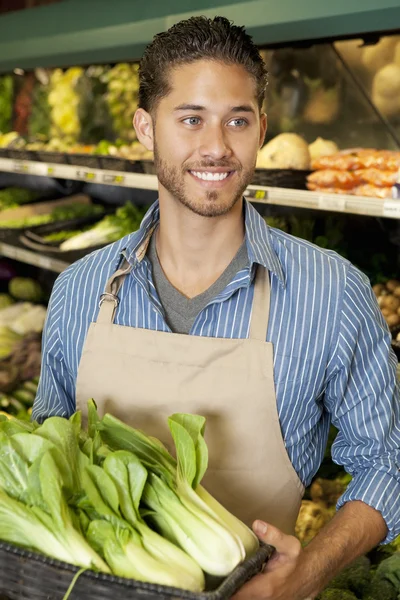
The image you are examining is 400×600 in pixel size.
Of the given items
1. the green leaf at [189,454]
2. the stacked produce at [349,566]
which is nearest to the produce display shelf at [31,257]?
the stacked produce at [349,566]

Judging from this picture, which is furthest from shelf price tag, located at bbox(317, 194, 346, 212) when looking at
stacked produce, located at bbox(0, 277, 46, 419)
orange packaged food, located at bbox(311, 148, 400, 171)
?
stacked produce, located at bbox(0, 277, 46, 419)

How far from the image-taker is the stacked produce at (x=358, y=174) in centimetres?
298

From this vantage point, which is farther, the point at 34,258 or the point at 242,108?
the point at 34,258

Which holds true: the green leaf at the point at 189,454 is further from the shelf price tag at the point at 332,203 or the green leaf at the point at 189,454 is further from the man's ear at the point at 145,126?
the shelf price tag at the point at 332,203

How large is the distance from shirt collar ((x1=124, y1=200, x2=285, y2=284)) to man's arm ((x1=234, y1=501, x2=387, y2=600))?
0.57 m

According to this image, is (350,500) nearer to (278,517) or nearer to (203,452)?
(278,517)

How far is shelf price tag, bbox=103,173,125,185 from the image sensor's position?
160 inches

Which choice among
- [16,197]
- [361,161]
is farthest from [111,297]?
[16,197]

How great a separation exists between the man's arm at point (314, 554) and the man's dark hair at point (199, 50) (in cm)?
102

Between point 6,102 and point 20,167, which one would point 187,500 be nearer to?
point 20,167

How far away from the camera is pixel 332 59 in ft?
12.5

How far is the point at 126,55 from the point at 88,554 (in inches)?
128

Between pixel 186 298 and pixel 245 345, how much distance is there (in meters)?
0.23

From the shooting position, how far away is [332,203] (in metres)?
2.95
